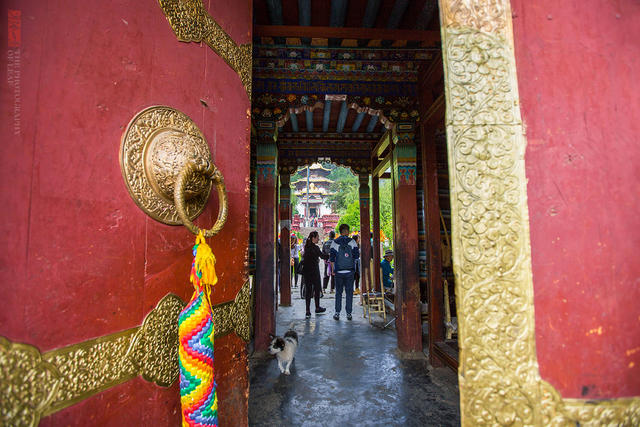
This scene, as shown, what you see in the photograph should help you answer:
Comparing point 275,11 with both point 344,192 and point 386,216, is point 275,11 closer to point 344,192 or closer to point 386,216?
point 386,216

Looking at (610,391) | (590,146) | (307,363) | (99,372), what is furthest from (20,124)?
(307,363)

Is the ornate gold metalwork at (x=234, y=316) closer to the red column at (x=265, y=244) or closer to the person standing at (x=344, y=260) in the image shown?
the red column at (x=265, y=244)

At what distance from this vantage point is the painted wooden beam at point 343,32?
3.74 meters

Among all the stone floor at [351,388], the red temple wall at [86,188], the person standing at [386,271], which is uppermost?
the red temple wall at [86,188]

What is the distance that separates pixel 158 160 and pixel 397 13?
3.55m

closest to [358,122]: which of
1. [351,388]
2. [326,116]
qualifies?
[326,116]

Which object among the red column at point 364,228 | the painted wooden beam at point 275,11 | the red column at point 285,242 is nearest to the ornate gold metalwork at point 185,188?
the painted wooden beam at point 275,11

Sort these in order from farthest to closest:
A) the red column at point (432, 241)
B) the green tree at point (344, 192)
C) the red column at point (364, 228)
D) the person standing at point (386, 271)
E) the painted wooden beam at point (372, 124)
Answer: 1. the green tree at point (344, 192)
2. the red column at point (364, 228)
3. the person standing at point (386, 271)
4. the painted wooden beam at point (372, 124)
5. the red column at point (432, 241)

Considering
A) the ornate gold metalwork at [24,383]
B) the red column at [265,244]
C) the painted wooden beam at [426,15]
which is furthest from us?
the red column at [265,244]

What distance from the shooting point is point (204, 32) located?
65.0 inches

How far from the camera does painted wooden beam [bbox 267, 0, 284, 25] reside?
350 cm

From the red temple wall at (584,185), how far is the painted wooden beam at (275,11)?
2.86 metres

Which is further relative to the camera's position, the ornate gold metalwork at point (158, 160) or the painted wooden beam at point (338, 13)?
the painted wooden beam at point (338, 13)

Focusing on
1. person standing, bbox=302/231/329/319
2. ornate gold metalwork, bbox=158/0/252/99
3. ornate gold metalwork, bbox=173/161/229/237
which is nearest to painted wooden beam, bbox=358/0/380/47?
ornate gold metalwork, bbox=158/0/252/99
